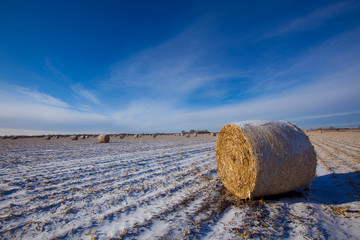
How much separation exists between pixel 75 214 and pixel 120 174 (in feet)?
8.52

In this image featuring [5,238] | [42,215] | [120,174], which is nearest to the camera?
[5,238]

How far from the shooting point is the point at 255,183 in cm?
317

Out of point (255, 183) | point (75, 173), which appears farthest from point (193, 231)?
point (75, 173)

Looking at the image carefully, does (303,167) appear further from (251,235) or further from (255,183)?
(251,235)

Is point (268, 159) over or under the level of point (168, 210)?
over

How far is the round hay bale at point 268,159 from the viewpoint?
320 cm

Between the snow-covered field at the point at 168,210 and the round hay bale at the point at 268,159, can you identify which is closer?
the snow-covered field at the point at 168,210

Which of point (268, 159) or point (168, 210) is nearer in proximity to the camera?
point (168, 210)

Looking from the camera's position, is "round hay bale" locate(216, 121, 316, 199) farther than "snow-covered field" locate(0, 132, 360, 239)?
Yes

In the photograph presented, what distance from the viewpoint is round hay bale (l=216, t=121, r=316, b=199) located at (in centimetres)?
320

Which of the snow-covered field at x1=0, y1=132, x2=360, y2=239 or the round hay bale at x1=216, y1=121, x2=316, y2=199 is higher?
the round hay bale at x1=216, y1=121, x2=316, y2=199

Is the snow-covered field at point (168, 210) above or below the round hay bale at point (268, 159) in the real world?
below

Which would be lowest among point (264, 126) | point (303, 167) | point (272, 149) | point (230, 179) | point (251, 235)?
point (251, 235)

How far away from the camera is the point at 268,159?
317 cm
